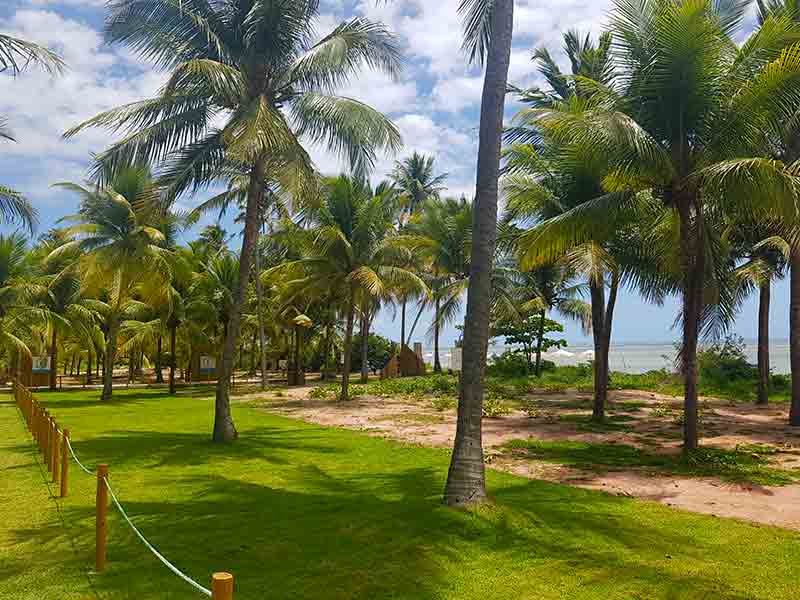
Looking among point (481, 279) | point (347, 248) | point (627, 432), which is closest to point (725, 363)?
point (627, 432)

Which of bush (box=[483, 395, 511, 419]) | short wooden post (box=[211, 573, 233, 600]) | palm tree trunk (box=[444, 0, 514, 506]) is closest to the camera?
short wooden post (box=[211, 573, 233, 600])

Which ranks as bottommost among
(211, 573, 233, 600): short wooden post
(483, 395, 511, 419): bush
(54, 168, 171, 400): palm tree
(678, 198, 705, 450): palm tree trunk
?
(483, 395, 511, 419): bush

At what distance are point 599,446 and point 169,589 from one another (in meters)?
9.37

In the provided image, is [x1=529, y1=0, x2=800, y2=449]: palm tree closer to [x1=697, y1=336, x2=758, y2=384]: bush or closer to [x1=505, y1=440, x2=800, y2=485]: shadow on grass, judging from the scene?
[x1=505, y1=440, x2=800, y2=485]: shadow on grass

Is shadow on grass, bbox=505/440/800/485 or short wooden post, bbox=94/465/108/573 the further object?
shadow on grass, bbox=505/440/800/485

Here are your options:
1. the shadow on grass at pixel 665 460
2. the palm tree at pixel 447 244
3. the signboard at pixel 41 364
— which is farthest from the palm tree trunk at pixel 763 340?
the signboard at pixel 41 364

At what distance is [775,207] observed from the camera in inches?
380

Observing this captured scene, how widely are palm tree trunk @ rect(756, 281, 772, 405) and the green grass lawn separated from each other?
46.3ft

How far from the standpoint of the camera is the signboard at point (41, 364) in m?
31.8

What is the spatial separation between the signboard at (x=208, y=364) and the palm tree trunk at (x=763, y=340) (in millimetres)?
28272

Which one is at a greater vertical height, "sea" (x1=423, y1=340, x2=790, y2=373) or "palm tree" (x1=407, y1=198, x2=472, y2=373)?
"palm tree" (x1=407, y1=198, x2=472, y2=373)

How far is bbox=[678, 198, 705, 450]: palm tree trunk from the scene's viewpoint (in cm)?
1073

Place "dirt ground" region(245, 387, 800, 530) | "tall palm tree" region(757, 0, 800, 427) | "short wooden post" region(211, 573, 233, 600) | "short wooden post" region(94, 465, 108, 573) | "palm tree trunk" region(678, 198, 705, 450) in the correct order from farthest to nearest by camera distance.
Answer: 1. "tall palm tree" region(757, 0, 800, 427)
2. "palm tree trunk" region(678, 198, 705, 450)
3. "dirt ground" region(245, 387, 800, 530)
4. "short wooden post" region(94, 465, 108, 573)
5. "short wooden post" region(211, 573, 233, 600)

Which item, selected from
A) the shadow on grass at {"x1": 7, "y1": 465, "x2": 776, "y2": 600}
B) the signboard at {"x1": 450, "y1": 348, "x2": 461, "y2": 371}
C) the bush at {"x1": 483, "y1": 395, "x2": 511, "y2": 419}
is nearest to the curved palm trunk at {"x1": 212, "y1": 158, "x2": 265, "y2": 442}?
the shadow on grass at {"x1": 7, "y1": 465, "x2": 776, "y2": 600}
